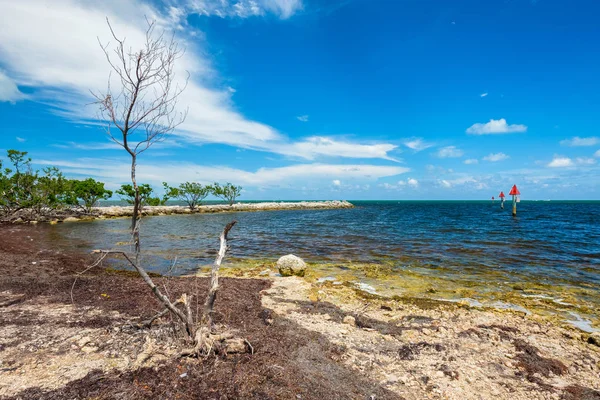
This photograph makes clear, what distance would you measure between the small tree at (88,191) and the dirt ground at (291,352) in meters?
45.7

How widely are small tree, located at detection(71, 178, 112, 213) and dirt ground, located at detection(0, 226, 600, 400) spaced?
45724 mm

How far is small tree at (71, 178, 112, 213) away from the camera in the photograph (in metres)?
45.8

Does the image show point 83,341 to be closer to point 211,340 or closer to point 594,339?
point 211,340

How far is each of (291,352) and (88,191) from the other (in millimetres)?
54641

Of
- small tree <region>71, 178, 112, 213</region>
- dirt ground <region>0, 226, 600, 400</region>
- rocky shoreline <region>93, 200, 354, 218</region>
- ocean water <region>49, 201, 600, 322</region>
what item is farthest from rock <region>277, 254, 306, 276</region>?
small tree <region>71, 178, 112, 213</region>

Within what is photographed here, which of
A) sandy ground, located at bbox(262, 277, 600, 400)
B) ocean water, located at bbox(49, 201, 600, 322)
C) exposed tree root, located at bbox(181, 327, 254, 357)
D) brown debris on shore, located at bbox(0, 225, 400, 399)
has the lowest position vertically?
ocean water, located at bbox(49, 201, 600, 322)

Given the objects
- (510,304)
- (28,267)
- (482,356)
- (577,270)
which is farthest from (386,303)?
(28,267)

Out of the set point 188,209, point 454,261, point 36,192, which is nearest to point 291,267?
point 454,261

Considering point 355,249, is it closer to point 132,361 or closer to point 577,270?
point 577,270

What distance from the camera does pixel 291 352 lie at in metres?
5.45

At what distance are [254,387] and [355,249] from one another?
1633 centimetres

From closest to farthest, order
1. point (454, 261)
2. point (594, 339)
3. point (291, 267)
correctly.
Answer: point (594, 339) < point (291, 267) < point (454, 261)

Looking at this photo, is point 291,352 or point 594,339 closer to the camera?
point 291,352

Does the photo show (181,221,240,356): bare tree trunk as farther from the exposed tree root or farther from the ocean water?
the ocean water
